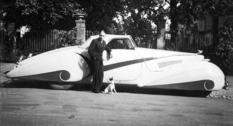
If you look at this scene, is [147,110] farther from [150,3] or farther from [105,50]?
[150,3]

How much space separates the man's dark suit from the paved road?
396mm

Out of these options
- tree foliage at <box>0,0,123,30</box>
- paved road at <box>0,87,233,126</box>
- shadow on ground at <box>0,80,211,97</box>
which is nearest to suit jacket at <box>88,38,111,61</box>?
paved road at <box>0,87,233,126</box>

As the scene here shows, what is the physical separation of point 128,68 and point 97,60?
90 cm

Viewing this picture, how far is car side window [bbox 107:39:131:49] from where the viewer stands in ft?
24.2

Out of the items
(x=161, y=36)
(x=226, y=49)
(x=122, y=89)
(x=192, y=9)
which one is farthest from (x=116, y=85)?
(x=192, y=9)

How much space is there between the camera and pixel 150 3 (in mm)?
18781

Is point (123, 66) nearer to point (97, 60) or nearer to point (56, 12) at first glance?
point (97, 60)

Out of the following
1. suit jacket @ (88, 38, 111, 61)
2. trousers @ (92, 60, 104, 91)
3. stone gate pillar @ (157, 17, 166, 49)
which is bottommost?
trousers @ (92, 60, 104, 91)

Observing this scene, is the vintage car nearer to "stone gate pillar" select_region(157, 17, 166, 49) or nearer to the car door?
the car door

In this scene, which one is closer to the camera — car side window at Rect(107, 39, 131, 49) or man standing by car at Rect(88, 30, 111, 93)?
man standing by car at Rect(88, 30, 111, 93)

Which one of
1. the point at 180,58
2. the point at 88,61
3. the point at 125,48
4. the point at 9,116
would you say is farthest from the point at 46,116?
the point at 180,58

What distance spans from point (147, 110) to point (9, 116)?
2.61m

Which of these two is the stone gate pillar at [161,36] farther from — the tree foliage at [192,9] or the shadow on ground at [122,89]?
the shadow on ground at [122,89]

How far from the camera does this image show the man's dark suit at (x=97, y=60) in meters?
6.88
